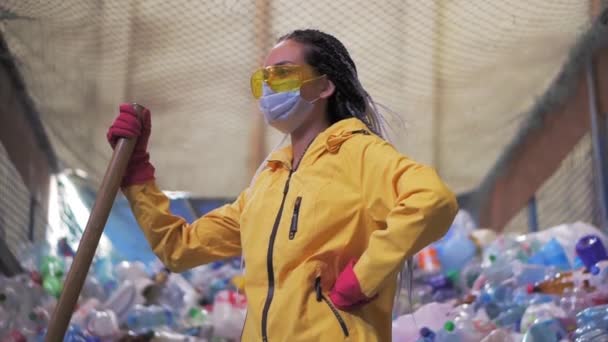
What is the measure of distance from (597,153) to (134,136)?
213cm

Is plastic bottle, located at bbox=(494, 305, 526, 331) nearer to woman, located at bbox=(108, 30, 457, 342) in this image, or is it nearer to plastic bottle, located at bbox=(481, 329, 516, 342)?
plastic bottle, located at bbox=(481, 329, 516, 342)

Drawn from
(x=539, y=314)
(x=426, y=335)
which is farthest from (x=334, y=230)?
(x=539, y=314)

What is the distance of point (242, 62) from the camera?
142 inches

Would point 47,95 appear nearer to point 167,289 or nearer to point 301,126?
point 167,289

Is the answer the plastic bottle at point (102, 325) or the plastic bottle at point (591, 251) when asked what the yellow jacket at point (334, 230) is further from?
the plastic bottle at point (591, 251)

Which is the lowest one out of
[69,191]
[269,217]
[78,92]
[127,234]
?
[127,234]

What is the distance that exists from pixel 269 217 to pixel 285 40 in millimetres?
417

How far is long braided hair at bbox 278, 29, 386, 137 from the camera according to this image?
1.79 meters

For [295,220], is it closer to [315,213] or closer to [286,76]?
[315,213]

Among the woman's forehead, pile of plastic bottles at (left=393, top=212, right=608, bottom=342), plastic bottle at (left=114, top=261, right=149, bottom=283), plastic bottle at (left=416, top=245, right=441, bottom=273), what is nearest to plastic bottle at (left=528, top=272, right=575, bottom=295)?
pile of plastic bottles at (left=393, top=212, right=608, bottom=342)

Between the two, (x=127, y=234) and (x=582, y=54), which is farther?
(x=127, y=234)

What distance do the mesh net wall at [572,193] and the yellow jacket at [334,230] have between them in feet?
6.63

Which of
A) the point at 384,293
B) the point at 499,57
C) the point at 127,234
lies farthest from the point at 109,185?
the point at 127,234

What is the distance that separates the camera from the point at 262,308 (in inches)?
61.1
